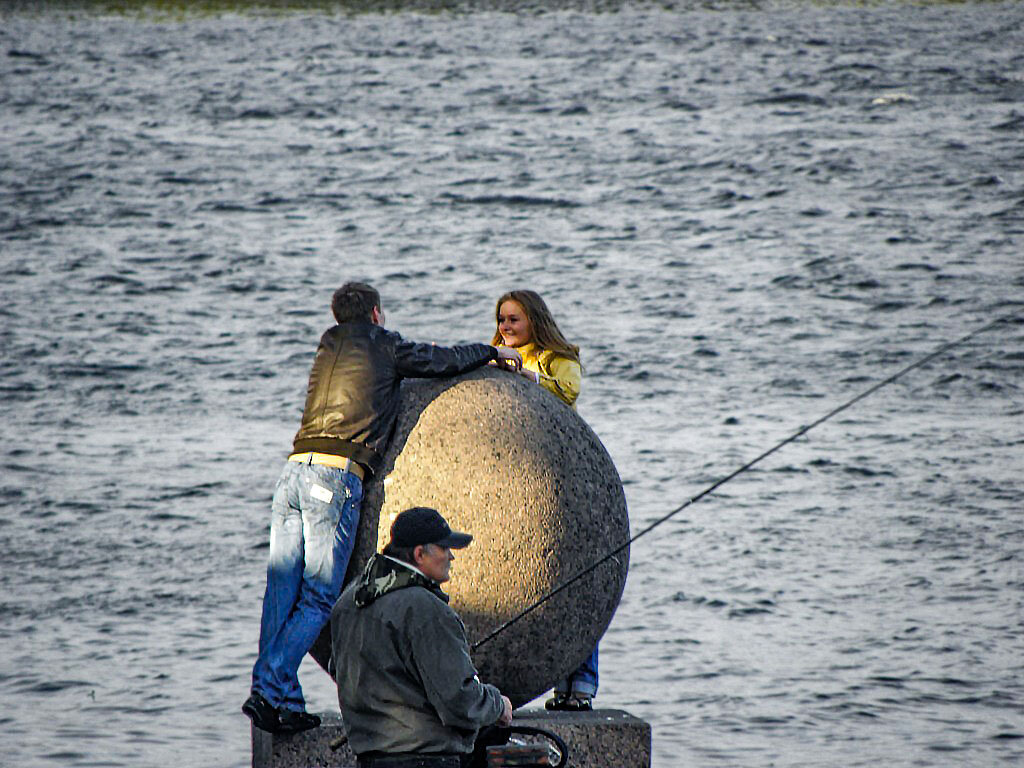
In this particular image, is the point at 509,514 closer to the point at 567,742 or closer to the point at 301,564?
the point at 301,564

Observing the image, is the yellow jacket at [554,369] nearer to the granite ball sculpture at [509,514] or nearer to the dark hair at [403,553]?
the granite ball sculpture at [509,514]

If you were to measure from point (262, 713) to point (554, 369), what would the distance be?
2149 millimetres

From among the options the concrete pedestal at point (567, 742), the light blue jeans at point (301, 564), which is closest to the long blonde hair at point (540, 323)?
the light blue jeans at point (301, 564)

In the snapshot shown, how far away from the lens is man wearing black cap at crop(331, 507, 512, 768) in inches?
204

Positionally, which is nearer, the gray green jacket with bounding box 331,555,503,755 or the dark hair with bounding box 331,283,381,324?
the gray green jacket with bounding box 331,555,503,755

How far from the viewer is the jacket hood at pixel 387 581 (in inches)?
207

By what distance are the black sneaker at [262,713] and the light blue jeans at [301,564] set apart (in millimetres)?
28

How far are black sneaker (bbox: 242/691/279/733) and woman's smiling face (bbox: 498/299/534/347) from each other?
2092mm

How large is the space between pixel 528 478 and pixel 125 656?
5571 millimetres

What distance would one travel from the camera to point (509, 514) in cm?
680

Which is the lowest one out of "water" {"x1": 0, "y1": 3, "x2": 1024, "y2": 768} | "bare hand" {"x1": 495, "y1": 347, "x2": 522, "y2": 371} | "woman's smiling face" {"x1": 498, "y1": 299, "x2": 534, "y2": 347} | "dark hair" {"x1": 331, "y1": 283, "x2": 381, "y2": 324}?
"water" {"x1": 0, "y1": 3, "x2": 1024, "y2": 768}

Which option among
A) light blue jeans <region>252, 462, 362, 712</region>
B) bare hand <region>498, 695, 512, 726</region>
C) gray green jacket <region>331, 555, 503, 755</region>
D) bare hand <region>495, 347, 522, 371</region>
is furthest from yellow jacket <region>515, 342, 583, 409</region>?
gray green jacket <region>331, 555, 503, 755</region>

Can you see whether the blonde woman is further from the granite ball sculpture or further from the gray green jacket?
the gray green jacket

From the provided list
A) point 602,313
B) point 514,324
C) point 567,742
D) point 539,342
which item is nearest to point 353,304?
point 514,324
